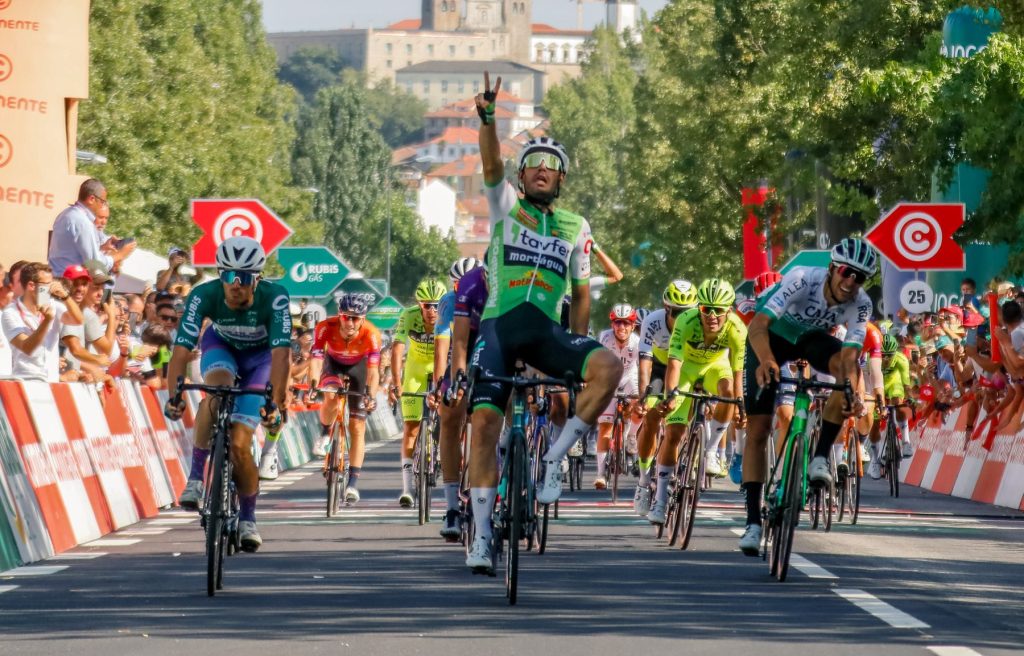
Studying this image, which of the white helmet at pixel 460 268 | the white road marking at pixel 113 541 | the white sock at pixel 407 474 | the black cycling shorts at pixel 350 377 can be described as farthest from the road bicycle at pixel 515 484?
the black cycling shorts at pixel 350 377

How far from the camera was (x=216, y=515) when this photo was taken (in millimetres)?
12406

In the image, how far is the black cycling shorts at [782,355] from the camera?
46.2 ft

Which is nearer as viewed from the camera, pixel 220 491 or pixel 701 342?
pixel 220 491

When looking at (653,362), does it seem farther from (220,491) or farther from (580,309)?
(220,491)

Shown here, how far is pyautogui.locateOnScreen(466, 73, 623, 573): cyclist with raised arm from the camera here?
1197cm

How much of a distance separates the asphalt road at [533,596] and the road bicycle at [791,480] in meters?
0.18

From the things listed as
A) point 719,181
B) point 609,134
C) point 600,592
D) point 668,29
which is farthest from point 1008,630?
point 609,134

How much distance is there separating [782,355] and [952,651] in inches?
186

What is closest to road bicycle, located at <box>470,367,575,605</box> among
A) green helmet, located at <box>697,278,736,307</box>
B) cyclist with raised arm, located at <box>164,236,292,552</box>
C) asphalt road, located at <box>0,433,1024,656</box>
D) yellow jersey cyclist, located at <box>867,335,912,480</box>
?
asphalt road, located at <box>0,433,1024,656</box>

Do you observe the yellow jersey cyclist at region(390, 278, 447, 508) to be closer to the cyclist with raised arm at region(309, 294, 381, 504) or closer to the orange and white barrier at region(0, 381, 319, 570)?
the cyclist with raised arm at region(309, 294, 381, 504)

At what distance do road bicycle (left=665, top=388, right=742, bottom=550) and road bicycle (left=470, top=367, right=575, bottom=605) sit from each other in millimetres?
→ 3727

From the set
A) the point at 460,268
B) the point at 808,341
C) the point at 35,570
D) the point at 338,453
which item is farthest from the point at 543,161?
the point at 338,453

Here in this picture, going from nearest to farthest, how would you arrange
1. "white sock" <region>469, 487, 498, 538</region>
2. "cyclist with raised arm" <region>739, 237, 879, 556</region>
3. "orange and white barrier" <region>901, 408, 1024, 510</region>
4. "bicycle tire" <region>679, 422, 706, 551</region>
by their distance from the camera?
"white sock" <region>469, 487, 498, 538</region>, "cyclist with raised arm" <region>739, 237, 879, 556</region>, "bicycle tire" <region>679, 422, 706, 551</region>, "orange and white barrier" <region>901, 408, 1024, 510</region>

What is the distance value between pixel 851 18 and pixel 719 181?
70.4 ft
